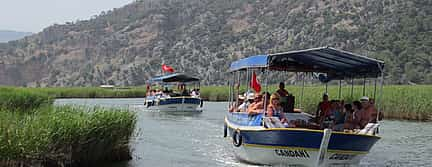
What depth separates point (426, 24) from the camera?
7238 cm

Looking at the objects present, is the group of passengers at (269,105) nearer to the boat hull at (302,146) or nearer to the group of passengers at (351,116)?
the boat hull at (302,146)

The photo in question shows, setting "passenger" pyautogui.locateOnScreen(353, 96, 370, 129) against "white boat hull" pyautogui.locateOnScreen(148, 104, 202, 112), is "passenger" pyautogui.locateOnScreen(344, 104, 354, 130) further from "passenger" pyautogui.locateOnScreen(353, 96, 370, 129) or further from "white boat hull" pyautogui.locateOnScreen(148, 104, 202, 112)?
"white boat hull" pyautogui.locateOnScreen(148, 104, 202, 112)

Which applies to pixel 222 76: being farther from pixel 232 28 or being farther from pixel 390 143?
pixel 390 143

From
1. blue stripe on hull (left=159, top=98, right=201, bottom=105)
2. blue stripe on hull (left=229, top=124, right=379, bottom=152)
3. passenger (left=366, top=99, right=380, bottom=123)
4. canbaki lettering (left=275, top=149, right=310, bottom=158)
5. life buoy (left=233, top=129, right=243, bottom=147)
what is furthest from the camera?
blue stripe on hull (left=159, top=98, right=201, bottom=105)

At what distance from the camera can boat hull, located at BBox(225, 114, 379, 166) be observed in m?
14.2

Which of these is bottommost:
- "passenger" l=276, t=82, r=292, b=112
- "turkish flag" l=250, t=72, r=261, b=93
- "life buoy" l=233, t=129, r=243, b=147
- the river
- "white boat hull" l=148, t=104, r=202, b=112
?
the river

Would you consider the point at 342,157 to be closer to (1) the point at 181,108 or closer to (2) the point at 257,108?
(2) the point at 257,108

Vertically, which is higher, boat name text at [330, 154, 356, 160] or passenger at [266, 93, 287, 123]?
passenger at [266, 93, 287, 123]

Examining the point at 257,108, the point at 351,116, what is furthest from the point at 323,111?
the point at 257,108

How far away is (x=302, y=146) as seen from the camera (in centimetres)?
1429

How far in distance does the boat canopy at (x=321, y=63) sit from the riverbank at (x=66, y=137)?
3.96 meters

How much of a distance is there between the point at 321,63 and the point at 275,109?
2.73 m

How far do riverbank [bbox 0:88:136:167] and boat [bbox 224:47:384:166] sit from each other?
3.18m

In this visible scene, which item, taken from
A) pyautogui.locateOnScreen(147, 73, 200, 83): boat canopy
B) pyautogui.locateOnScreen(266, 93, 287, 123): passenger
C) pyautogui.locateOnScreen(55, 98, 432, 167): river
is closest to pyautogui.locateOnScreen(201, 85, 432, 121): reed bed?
pyautogui.locateOnScreen(55, 98, 432, 167): river
